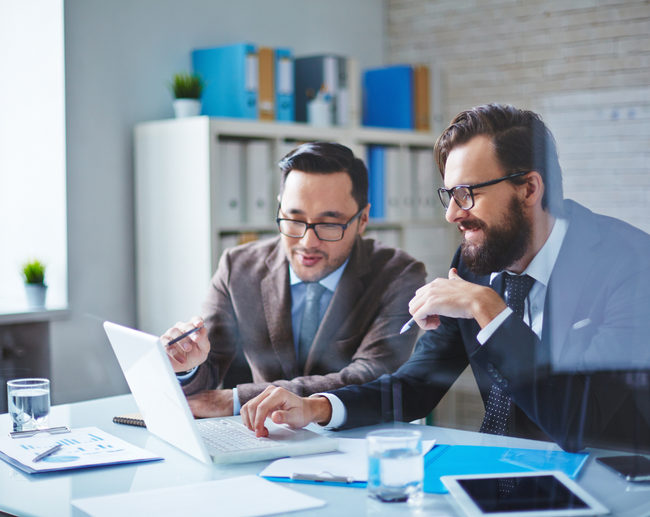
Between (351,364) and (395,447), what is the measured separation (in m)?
0.68

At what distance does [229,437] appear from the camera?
1.13 m

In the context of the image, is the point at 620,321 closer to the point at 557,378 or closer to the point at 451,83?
the point at 557,378

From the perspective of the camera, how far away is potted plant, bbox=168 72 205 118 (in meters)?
2.45

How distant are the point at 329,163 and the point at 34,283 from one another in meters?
1.13

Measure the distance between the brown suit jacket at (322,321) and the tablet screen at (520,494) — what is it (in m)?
0.62

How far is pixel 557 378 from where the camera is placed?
1130 mm

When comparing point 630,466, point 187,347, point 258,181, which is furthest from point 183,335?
point 258,181

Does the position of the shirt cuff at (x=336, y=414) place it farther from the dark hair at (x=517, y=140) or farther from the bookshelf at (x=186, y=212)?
the bookshelf at (x=186, y=212)

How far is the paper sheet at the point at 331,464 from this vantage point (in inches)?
38.1

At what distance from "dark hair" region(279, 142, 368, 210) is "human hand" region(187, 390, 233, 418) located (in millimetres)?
602

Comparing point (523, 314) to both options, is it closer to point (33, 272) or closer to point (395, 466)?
point (395, 466)

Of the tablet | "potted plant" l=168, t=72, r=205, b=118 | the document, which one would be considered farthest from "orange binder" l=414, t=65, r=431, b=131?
the tablet

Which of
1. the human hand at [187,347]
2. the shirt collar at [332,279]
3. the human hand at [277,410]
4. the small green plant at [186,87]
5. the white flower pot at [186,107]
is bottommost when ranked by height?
the human hand at [277,410]

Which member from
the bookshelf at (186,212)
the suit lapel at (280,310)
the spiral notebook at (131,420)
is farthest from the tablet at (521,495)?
the bookshelf at (186,212)
